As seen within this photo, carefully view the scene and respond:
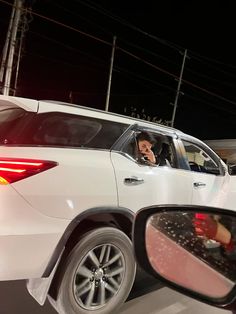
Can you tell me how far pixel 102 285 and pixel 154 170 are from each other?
1.25m

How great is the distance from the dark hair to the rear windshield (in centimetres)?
141

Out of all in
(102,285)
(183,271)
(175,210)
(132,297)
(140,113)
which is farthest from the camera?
(140,113)

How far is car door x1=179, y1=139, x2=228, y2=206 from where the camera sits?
559cm

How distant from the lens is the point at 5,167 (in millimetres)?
3553

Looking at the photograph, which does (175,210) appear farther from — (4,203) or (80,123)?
(80,123)

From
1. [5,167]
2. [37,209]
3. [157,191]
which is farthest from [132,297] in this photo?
[5,167]

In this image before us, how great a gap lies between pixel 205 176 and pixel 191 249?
380 cm

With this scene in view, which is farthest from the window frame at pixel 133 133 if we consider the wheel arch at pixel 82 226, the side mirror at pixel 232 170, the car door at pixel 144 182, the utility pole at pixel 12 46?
the utility pole at pixel 12 46

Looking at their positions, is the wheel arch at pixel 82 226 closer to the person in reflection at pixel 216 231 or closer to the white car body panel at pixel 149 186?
the white car body panel at pixel 149 186

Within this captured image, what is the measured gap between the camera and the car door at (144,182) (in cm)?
438

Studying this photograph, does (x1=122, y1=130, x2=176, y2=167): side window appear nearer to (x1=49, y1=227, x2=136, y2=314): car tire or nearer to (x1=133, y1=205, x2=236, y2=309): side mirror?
→ (x1=49, y1=227, x2=136, y2=314): car tire

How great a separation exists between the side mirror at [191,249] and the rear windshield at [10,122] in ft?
5.53

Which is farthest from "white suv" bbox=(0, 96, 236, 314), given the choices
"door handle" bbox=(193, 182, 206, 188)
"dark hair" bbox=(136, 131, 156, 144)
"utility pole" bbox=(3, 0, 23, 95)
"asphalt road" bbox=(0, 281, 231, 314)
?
"utility pole" bbox=(3, 0, 23, 95)

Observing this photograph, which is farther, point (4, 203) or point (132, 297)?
point (132, 297)
